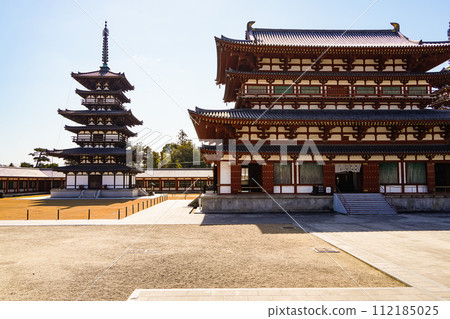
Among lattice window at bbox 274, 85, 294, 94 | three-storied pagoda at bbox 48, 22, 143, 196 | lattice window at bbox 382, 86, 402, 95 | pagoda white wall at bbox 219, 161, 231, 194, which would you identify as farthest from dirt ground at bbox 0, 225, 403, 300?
three-storied pagoda at bbox 48, 22, 143, 196

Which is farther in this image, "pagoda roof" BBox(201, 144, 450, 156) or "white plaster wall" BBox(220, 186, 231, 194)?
"white plaster wall" BBox(220, 186, 231, 194)

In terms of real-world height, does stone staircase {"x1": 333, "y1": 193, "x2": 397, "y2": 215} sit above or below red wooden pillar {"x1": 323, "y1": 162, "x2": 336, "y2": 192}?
below

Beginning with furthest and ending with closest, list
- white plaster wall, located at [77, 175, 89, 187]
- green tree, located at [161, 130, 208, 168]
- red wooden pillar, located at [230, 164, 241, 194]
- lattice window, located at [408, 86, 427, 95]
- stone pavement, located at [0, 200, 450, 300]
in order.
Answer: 1. green tree, located at [161, 130, 208, 168]
2. white plaster wall, located at [77, 175, 89, 187]
3. lattice window, located at [408, 86, 427, 95]
4. red wooden pillar, located at [230, 164, 241, 194]
5. stone pavement, located at [0, 200, 450, 300]

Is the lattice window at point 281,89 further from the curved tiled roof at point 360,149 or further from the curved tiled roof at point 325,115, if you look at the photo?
the curved tiled roof at point 360,149

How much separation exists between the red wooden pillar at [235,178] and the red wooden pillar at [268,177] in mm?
2034

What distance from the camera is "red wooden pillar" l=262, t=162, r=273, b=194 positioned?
20.0m

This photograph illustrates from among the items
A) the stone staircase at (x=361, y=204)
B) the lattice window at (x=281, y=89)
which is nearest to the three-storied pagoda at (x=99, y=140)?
the lattice window at (x=281, y=89)

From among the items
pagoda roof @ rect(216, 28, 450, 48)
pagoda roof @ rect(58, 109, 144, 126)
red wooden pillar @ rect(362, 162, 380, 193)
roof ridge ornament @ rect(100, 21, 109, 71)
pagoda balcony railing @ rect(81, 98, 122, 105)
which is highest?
roof ridge ornament @ rect(100, 21, 109, 71)

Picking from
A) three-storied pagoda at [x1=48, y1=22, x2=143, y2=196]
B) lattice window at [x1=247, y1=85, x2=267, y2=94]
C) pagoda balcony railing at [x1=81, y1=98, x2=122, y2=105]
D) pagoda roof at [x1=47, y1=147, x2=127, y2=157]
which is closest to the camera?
lattice window at [x1=247, y1=85, x2=267, y2=94]

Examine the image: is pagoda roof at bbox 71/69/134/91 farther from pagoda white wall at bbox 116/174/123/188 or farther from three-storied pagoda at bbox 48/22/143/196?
pagoda white wall at bbox 116/174/123/188

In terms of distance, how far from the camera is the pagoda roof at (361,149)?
62.6 feet

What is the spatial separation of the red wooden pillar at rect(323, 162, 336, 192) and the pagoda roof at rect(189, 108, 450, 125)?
11.4 ft

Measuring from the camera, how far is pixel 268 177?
20047 mm

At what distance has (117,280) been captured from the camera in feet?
21.9
